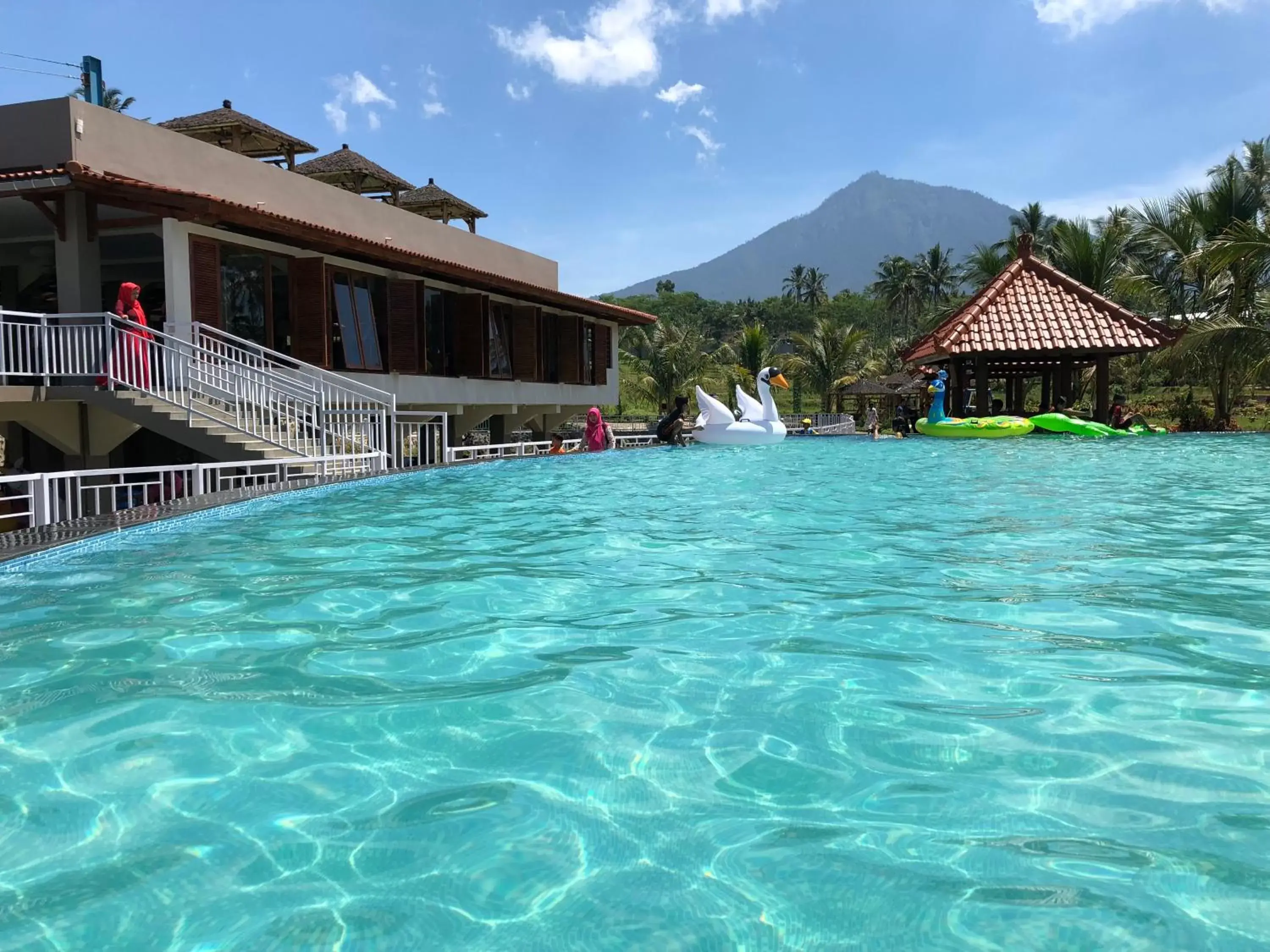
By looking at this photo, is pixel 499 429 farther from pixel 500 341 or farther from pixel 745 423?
pixel 745 423

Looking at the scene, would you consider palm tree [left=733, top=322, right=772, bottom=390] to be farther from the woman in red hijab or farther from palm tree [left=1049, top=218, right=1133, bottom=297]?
the woman in red hijab

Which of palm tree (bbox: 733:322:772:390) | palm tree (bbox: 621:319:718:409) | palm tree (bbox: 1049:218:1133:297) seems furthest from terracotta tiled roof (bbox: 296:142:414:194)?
palm tree (bbox: 1049:218:1133:297)

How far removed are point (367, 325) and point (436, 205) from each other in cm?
1093

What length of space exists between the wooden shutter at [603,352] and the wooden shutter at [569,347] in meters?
1.51

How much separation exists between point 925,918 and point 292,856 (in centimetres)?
170

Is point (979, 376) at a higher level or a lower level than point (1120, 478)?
higher

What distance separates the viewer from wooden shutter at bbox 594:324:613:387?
28172 millimetres

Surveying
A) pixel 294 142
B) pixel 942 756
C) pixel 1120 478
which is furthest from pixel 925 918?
pixel 294 142

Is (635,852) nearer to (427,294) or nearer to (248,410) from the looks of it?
(248,410)

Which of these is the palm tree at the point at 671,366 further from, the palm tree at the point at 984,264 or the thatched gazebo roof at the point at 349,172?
the thatched gazebo roof at the point at 349,172

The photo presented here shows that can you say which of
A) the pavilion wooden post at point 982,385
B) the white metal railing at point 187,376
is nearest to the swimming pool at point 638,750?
the white metal railing at point 187,376

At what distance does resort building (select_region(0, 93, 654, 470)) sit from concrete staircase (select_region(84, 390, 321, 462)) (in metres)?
0.02

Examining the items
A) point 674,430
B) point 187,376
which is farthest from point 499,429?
point 187,376

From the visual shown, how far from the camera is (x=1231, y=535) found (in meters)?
7.68
